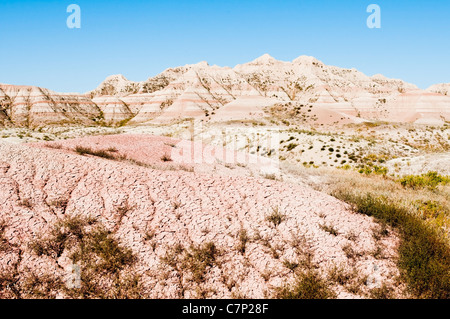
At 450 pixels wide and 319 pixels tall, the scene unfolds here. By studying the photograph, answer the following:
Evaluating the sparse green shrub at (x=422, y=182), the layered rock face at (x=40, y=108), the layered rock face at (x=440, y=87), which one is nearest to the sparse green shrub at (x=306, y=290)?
the sparse green shrub at (x=422, y=182)

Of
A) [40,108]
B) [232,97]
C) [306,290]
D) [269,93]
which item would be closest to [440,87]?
[269,93]

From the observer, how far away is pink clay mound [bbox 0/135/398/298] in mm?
4512

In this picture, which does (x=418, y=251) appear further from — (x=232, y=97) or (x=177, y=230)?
(x=232, y=97)

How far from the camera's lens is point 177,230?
5.49 meters

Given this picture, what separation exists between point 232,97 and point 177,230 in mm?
115961

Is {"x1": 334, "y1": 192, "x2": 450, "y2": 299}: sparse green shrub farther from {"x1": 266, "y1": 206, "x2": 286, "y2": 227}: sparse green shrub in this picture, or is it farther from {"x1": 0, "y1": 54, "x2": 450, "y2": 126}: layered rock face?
{"x1": 0, "y1": 54, "x2": 450, "y2": 126}: layered rock face

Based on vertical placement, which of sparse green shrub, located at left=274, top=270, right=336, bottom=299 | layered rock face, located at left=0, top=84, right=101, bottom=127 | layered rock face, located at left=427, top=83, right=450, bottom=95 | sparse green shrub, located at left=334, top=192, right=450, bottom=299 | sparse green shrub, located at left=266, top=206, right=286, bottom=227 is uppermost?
layered rock face, located at left=427, top=83, right=450, bottom=95

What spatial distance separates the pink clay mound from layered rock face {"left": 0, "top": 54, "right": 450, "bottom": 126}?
2479 inches

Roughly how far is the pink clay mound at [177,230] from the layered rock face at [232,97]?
6296 cm

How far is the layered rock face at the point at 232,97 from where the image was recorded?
3519 inches

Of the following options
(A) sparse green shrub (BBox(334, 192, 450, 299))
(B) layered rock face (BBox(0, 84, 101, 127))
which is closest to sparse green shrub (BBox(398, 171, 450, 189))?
(A) sparse green shrub (BBox(334, 192, 450, 299))

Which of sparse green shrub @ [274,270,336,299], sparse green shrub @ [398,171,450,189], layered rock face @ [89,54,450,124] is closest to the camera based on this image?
sparse green shrub @ [274,270,336,299]

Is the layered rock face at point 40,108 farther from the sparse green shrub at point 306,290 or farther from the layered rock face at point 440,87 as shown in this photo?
the layered rock face at point 440,87
